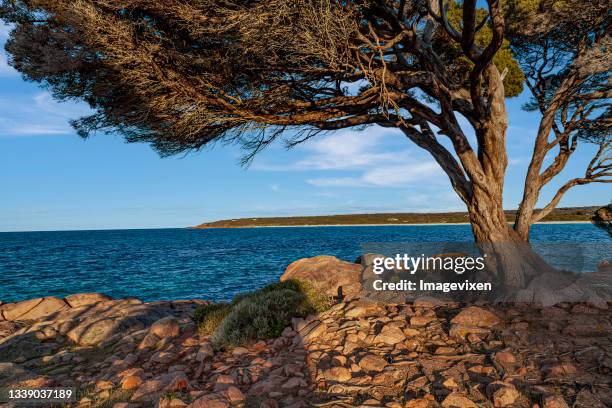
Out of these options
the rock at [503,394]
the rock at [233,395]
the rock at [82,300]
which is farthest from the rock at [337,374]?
the rock at [82,300]

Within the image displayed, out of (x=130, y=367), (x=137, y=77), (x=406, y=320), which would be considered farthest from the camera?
(x=137, y=77)

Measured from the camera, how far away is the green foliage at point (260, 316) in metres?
7.00

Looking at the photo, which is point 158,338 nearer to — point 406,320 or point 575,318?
point 406,320

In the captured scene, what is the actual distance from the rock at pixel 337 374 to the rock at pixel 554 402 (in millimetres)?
2093

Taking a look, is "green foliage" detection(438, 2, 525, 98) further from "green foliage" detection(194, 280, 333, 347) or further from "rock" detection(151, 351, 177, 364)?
"rock" detection(151, 351, 177, 364)

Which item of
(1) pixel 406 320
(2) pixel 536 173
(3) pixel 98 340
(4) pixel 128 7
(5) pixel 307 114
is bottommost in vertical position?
(3) pixel 98 340

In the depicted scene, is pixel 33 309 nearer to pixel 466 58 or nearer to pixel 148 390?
pixel 148 390

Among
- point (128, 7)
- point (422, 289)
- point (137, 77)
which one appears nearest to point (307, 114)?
point (137, 77)

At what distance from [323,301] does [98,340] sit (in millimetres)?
6195

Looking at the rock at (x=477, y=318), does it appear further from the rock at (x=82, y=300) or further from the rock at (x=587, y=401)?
the rock at (x=82, y=300)

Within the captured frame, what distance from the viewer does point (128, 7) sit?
26.0 ft

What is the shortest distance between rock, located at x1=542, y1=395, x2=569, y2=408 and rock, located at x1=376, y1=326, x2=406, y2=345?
7.11 ft

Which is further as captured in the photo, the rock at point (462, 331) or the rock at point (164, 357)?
the rock at point (164, 357)

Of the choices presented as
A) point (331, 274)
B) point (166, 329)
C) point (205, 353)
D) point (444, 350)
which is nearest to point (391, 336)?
point (444, 350)
